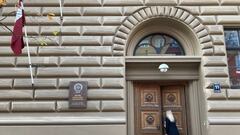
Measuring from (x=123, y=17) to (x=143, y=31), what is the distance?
96 centimetres

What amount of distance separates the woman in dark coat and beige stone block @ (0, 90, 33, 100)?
14.5 ft

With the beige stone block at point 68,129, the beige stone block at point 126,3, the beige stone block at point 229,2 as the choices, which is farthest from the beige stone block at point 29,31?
the beige stone block at point 229,2

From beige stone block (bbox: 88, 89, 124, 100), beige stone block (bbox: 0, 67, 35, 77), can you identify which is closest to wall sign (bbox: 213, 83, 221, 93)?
beige stone block (bbox: 88, 89, 124, 100)

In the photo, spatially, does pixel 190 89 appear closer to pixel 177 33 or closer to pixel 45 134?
pixel 177 33

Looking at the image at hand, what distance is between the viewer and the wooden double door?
38.4ft

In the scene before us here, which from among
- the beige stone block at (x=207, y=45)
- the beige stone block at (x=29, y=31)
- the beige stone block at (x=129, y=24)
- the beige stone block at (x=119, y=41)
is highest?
the beige stone block at (x=129, y=24)

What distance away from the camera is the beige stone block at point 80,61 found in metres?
11.3

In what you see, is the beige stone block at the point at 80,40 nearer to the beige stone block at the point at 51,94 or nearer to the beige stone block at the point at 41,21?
the beige stone block at the point at 41,21

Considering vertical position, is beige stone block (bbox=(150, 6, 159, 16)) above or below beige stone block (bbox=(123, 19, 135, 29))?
above

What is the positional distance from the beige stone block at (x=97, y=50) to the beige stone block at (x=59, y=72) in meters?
0.65

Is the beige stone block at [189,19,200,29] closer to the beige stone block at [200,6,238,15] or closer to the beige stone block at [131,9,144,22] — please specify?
the beige stone block at [200,6,238,15]

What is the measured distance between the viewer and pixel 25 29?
11.5m

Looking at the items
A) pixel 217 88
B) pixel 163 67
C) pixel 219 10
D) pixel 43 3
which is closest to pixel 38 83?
pixel 43 3

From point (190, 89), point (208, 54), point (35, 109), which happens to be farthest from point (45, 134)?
point (208, 54)
